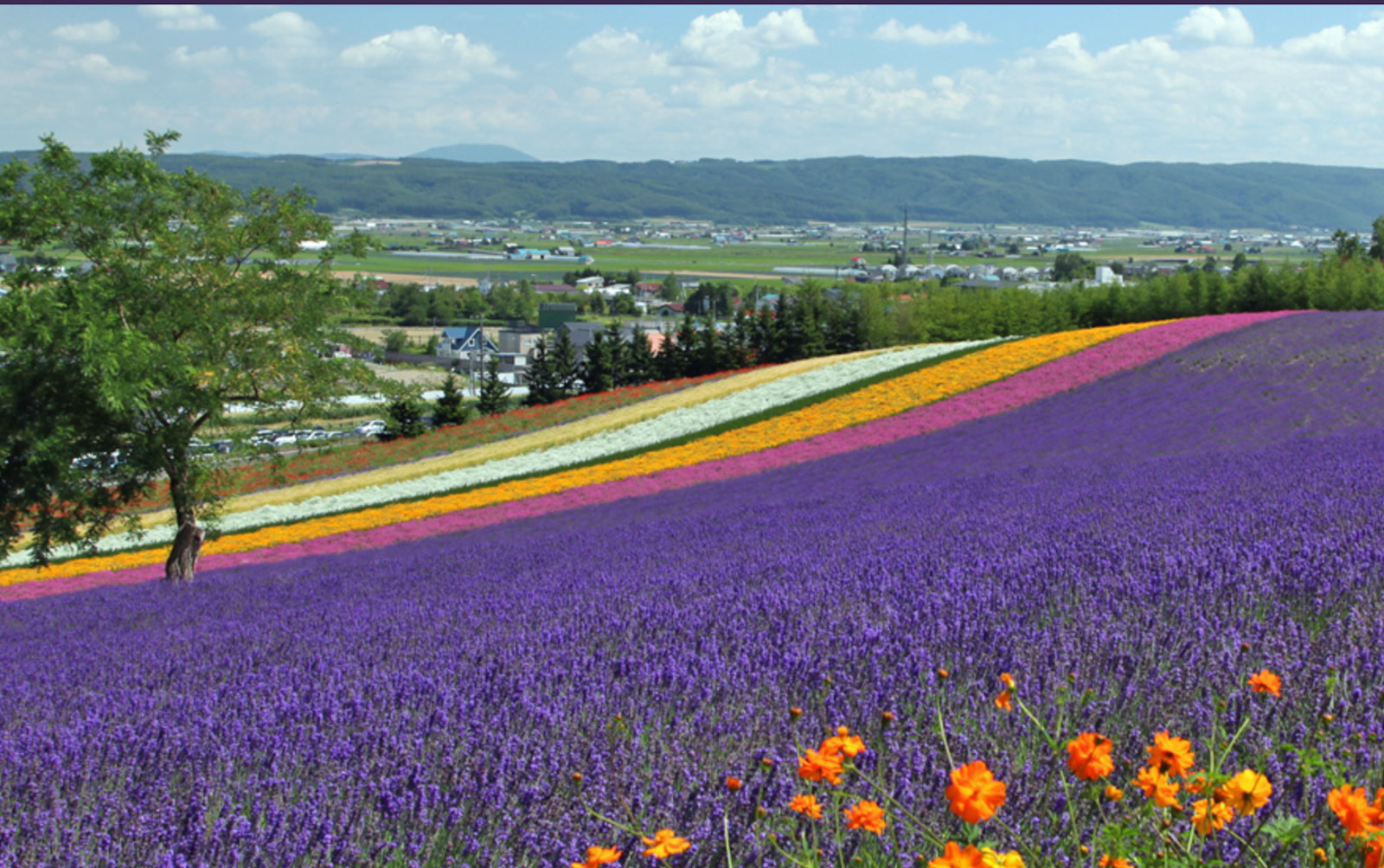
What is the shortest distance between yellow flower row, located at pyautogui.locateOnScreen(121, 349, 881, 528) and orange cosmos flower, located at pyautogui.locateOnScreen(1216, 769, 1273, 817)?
3535 centimetres

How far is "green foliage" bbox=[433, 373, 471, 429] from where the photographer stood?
58750mm

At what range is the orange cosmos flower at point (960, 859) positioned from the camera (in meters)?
1.89

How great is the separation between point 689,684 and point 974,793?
284 cm

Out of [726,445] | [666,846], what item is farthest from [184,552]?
[726,445]

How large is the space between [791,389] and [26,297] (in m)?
34.5

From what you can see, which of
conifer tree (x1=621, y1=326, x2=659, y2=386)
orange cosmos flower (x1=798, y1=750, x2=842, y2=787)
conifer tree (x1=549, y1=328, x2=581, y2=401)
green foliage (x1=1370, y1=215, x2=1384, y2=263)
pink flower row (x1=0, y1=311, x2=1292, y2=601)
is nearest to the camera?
orange cosmos flower (x1=798, y1=750, x2=842, y2=787)

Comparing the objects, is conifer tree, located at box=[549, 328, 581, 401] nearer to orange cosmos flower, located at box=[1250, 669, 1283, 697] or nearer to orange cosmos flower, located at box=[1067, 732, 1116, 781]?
orange cosmos flower, located at box=[1250, 669, 1283, 697]

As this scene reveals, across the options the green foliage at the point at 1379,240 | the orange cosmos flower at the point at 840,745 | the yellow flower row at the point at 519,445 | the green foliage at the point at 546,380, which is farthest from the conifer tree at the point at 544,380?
the green foliage at the point at 1379,240

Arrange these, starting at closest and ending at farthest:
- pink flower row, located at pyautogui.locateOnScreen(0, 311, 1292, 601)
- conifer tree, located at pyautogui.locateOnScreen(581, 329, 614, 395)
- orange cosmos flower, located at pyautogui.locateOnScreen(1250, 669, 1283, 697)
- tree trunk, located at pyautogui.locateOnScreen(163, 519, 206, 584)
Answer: orange cosmos flower, located at pyautogui.locateOnScreen(1250, 669, 1283, 697) → tree trunk, located at pyautogui.locateOnScreen(163, 519, 206, 584) → pink flower row, located at pyautogui.locateOnScreen(0, 311, 1292, 601) → conifer tree, located at pyautogui.locateOnScreen(581, 329, 614, 395)

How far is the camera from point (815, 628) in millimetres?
5691

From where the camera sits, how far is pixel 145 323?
1546 centimetres

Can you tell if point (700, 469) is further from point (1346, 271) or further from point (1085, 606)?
point (1346, 271)

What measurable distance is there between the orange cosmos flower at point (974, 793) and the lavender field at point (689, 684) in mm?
869

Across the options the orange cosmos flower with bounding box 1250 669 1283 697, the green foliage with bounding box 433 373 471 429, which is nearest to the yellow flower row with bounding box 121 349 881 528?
the green foliage with bounding box 433 373 471 429
